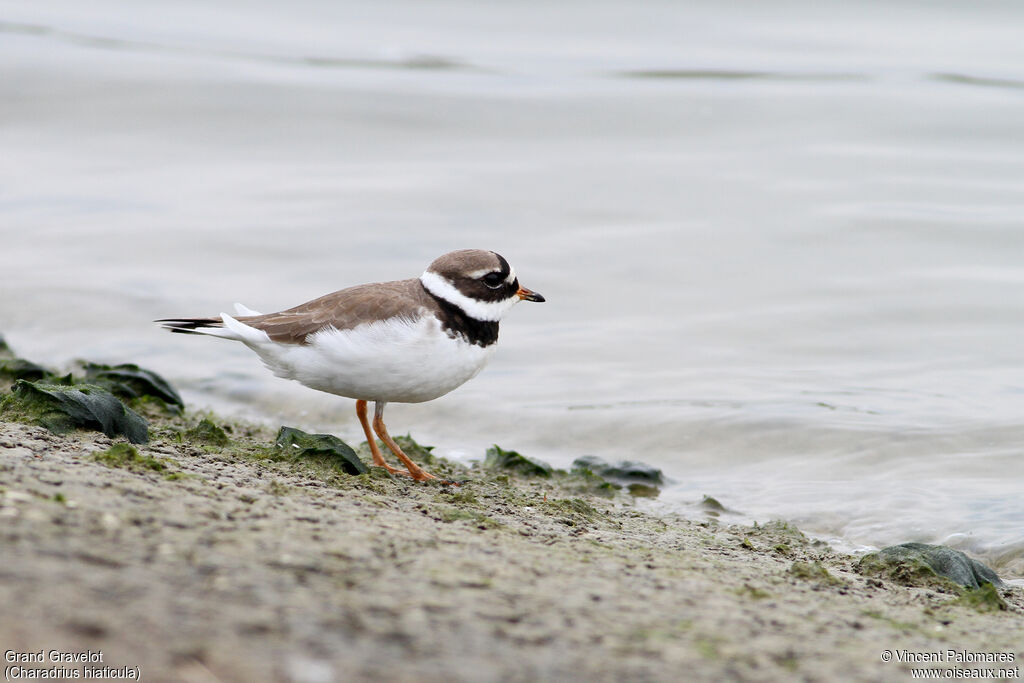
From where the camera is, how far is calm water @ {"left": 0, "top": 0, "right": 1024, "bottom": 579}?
27.1ft

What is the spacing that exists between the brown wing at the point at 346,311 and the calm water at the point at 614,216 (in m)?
2.27

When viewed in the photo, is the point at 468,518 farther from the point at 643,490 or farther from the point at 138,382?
the point at 138,382

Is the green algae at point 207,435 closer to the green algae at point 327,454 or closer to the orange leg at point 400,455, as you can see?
the green algae at point 327,454

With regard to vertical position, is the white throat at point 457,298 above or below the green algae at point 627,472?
above

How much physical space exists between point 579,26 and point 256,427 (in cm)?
1463

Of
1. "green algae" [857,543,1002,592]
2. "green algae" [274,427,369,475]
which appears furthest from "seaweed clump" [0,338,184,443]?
"green algae" [857,543,1002,592]

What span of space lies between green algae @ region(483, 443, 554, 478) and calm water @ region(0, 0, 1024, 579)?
74 centimetres

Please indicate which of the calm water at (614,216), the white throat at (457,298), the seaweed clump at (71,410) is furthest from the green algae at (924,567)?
the seaweed clump at (71,410)

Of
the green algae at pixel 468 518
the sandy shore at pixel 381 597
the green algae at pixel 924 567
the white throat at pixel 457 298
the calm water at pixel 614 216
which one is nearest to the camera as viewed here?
the sandy shore at pixel 381 597

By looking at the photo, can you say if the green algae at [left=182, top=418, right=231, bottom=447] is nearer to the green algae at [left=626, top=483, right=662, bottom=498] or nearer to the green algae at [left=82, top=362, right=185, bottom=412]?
the green algae at [left=82, top=362, right=185, bottom=412]

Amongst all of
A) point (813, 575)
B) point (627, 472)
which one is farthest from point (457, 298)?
point (813, 575)

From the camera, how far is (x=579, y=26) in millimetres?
20250

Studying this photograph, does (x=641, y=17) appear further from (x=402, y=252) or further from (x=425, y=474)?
(x=425, y=474)

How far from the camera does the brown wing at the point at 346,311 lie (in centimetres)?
570
